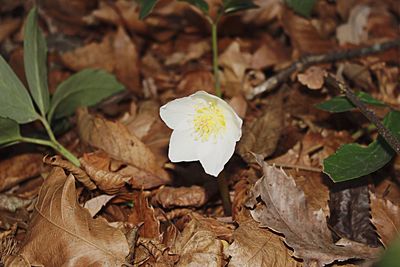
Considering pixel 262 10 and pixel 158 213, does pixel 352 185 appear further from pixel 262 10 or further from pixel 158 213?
pixel 262 10

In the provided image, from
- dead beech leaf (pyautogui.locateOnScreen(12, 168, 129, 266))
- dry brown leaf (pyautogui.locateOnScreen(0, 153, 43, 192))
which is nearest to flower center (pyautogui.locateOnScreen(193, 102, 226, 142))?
dead beech leaf (pyautogui.locateOnScreen(12, 168, 129, 266))

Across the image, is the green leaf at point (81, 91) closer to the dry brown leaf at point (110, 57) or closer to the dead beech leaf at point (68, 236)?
the dry brown leaf at point (110, 57)

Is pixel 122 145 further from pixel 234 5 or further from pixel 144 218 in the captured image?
pixel 234 5

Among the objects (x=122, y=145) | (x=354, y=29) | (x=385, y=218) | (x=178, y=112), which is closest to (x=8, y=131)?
(x=122, y=145)

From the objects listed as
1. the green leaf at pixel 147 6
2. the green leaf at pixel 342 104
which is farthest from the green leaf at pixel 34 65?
the green leaf at pixel 342 104

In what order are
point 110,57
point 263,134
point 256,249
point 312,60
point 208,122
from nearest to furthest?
1. point 256,249
2. point 208,122
3. point 263,134
4. point 312,60
5. point 110,57

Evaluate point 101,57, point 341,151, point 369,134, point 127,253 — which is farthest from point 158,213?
point 101,57
